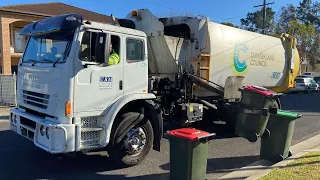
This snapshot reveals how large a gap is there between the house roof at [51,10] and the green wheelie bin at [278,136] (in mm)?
20803

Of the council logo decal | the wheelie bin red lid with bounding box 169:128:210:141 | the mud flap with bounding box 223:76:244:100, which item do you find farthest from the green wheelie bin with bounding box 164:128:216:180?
the council logo decal

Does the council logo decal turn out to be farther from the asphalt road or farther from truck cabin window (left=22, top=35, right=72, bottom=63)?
truck cabin window (left=22, top=35, right=72, bottom=63)

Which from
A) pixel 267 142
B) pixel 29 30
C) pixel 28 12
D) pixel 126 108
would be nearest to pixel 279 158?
pixel 267 142

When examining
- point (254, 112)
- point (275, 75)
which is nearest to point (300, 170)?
point (254, 112)

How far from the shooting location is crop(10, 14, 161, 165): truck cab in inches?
194

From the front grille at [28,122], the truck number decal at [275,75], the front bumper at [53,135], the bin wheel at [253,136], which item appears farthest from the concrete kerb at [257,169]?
the truck number decal at [275,75]

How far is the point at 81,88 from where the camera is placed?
5.06 m

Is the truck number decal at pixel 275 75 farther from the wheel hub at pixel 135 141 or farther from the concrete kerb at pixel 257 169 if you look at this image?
the wheel hub at pixel 135 141

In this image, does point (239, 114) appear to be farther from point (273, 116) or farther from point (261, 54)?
point (261, 54)

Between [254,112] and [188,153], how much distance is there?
232 centimetres

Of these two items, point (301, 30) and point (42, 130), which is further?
point (301, 30)

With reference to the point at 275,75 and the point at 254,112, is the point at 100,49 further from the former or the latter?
the point at 275,75

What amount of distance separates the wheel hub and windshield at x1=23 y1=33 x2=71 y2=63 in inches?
72.2

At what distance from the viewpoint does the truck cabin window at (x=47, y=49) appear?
202 inches
